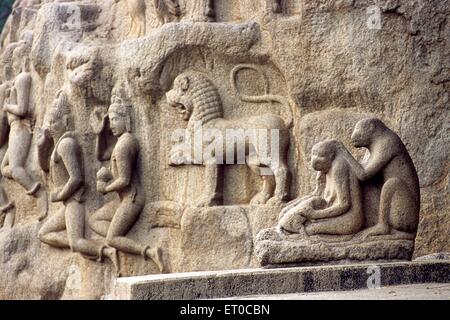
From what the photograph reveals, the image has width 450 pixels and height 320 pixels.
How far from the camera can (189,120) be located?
466 inches

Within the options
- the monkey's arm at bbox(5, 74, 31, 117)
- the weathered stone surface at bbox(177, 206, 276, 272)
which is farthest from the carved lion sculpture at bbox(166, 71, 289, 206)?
the monkey's arm at bbox(5, 74, 31, 117)

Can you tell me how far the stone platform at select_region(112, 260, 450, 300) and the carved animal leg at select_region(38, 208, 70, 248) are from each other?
181 inches

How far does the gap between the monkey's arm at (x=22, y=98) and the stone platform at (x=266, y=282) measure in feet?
19.3

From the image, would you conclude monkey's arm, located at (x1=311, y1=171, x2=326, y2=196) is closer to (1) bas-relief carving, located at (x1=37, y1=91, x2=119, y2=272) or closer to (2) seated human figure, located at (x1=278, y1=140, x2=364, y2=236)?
(2) seated human figure, located at (x1=278, y1=140, x2=364, y2=236)

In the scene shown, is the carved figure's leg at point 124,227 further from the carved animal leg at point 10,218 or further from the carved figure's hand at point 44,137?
the carved animal leg at point 10,218

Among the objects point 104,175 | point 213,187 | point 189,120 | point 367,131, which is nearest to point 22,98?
point 104,175

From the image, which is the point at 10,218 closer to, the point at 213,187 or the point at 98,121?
the point at 98,121

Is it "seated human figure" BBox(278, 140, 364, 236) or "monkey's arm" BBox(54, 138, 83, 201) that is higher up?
"monkey's arm" BBox(54, 138, 83, 201)

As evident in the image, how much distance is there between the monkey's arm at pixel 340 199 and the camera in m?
9.21

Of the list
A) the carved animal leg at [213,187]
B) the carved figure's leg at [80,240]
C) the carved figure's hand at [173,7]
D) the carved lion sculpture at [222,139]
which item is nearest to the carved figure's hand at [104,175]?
the carved figure's leg at [80,240]

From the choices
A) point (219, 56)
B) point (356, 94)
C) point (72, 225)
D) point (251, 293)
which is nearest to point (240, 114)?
point (219, 56)

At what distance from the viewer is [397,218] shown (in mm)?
9148

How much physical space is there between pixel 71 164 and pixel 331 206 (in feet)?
14.2

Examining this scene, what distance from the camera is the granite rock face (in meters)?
10.6
